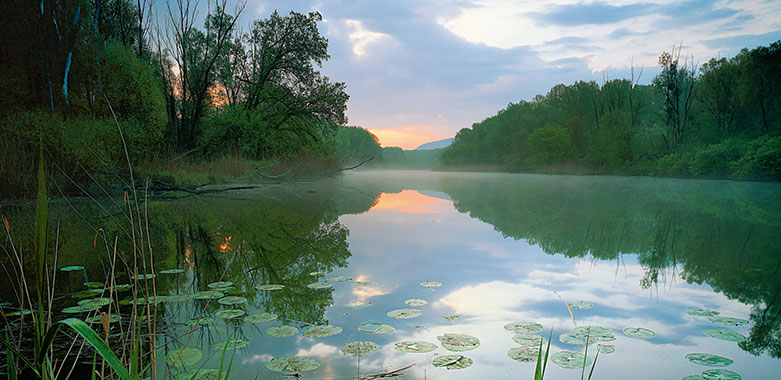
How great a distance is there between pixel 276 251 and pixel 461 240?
8.96ft

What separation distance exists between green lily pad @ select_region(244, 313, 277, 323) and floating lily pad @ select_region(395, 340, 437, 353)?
0.98m

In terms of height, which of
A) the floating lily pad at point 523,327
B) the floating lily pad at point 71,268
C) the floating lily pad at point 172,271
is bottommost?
the floating lily pad at point 523,327

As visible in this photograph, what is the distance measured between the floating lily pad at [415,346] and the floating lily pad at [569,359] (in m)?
0.71

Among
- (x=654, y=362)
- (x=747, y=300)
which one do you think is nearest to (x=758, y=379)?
(x=654, y=362)

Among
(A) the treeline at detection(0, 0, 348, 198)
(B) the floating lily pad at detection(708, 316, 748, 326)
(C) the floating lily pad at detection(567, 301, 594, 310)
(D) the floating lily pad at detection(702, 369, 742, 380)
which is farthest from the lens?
(A) the treeline at detection(0, 0, 348, 198)

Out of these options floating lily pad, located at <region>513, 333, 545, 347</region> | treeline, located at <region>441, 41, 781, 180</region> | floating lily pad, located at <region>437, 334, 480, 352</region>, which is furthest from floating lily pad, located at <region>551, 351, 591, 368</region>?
treeline, located at <region>441, 41, 781, 180</region>

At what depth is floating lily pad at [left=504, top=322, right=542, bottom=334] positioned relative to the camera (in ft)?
8.95

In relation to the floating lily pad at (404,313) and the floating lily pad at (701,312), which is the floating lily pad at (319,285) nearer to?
the floating lily pad at (404,313)

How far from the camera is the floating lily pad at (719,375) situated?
2.14 metres

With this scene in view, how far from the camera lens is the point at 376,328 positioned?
273cm

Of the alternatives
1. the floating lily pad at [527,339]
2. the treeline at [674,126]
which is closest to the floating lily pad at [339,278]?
the floating lily pad at [527,339]

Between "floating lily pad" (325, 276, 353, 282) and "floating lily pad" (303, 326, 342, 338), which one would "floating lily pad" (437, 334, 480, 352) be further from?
"floating lily pad" (325, 276, 353, 282)

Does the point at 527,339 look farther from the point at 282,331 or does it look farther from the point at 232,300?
the point at 232,300

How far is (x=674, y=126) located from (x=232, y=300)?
4310cm
